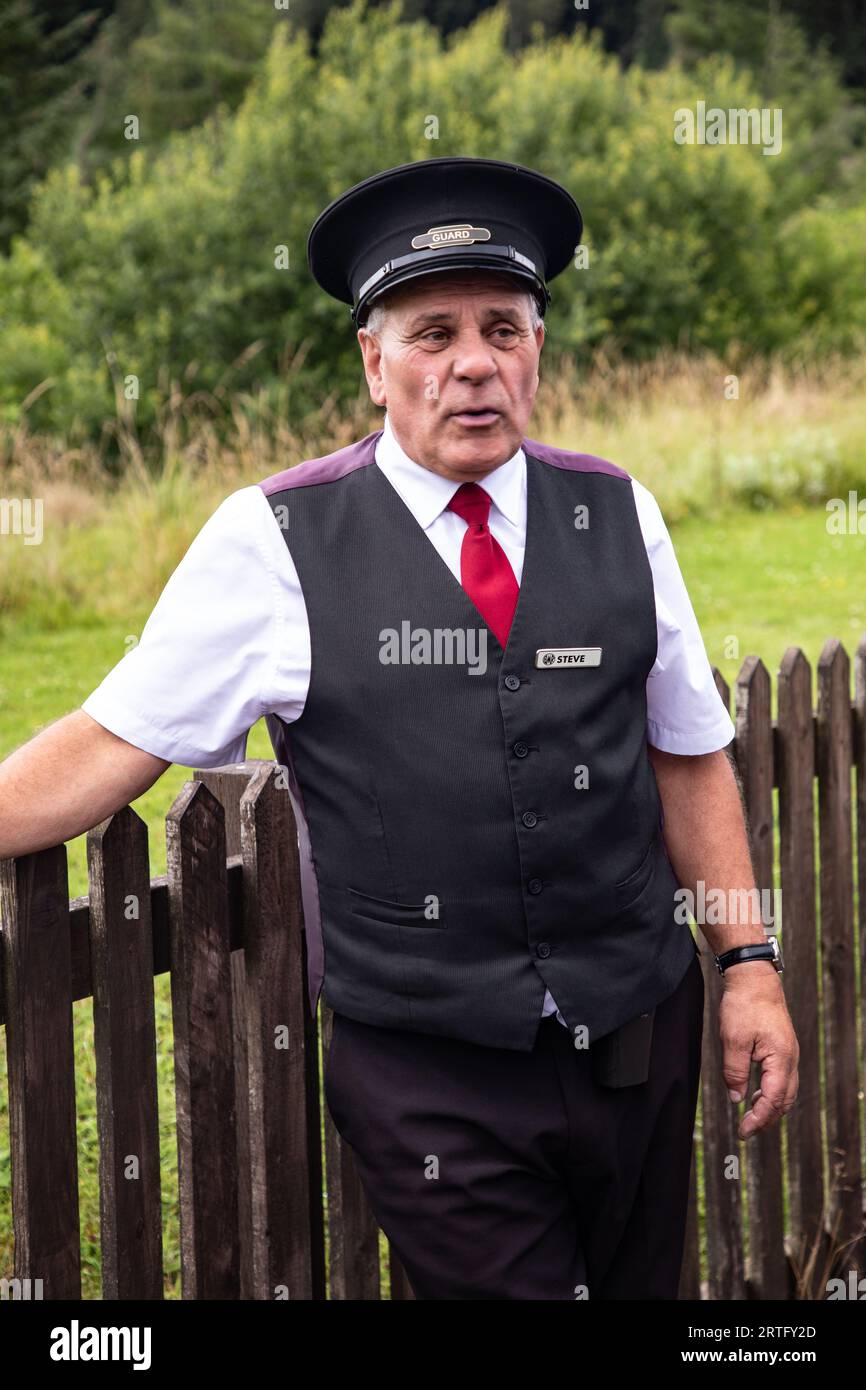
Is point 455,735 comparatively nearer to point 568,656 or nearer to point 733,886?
point 568,656

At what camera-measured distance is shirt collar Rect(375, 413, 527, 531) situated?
1932 mm

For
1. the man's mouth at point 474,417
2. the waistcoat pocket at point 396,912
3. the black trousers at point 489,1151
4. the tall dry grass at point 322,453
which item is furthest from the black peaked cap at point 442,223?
the tall dry grass at point 322,453

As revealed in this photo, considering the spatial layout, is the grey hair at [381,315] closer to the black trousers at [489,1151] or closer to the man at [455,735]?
the man at [455,735]

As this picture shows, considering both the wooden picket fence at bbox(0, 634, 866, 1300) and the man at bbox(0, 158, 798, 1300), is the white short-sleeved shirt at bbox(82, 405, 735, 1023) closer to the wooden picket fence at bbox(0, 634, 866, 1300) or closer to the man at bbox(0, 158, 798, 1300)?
the man at bbox(0, 158, 798, 1300)

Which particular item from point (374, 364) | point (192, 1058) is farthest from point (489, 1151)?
point (374, 364)

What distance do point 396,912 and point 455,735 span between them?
0.79 ft

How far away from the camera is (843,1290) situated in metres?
3.34

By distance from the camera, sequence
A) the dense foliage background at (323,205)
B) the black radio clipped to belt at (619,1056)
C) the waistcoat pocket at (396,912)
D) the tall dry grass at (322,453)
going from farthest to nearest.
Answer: the dense foliage background at (323,205) < the tall dry grass at (322,453) < the black radio clipped to belt at (619,1056) < the waistcoat pocket at (396,912)

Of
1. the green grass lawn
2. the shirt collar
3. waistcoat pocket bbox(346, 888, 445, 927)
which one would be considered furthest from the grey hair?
the green grass lawn

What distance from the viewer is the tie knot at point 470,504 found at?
1938mm

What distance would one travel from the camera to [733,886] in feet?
7.22

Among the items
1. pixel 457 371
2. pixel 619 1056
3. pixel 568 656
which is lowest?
pixel 619 1056

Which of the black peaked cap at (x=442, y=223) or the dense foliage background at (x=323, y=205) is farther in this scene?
the dense foliage background at (x=323, y=205)

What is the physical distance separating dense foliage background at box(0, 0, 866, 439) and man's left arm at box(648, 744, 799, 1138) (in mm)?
8270
